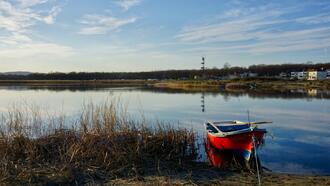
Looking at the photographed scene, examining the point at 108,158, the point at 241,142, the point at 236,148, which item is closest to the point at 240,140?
the point at 241,142

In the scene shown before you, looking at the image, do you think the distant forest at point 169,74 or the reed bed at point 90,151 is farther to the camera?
the distant forest at point 169,74

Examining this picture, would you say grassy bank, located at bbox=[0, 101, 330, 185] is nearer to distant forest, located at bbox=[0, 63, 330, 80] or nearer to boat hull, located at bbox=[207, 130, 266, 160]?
boat hull, located at bbox=[207, 130, 266, 160]

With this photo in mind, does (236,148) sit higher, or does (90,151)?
(90,151)

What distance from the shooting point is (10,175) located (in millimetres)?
8141

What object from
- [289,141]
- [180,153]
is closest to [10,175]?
[180,153]

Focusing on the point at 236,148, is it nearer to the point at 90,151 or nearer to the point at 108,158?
the point at 108,158

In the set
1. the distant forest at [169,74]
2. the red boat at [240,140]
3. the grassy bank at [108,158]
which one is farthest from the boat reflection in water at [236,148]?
A: the distant forest at [169,74]

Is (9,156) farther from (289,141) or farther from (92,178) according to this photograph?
(289,141)

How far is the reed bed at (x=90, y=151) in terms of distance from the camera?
864 cm

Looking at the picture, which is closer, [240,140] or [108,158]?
[108,158]

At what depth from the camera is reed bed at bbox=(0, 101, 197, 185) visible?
340 inches

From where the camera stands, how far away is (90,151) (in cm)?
988

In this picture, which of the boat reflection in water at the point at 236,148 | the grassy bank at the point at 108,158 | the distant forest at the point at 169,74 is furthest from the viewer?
the distant forest at the point at 169,74

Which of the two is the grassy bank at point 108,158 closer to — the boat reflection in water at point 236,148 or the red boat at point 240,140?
the boat reflection in water at point 236,148
